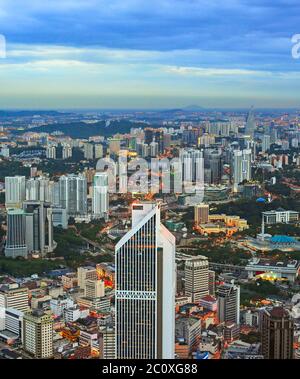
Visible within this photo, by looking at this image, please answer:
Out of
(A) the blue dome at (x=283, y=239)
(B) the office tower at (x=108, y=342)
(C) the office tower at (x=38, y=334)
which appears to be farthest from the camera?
(A) the blue dome at (x=283, y=239)

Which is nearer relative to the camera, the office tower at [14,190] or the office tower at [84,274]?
the office tower at [84,274]

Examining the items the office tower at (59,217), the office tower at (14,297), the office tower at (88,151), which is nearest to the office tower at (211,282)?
the office tower at (14,297)

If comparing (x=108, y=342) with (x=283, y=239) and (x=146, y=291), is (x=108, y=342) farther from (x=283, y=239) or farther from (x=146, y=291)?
(x=283, y=239)

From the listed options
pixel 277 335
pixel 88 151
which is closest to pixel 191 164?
pixel 88 151

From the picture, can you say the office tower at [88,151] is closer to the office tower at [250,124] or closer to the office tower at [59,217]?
the office tower at [59,217]

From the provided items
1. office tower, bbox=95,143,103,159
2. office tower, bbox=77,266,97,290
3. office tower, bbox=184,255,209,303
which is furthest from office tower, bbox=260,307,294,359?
office tower, bbox=95,143,103,159

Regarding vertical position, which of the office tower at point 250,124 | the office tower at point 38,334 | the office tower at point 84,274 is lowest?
the office tower at point 38,334
